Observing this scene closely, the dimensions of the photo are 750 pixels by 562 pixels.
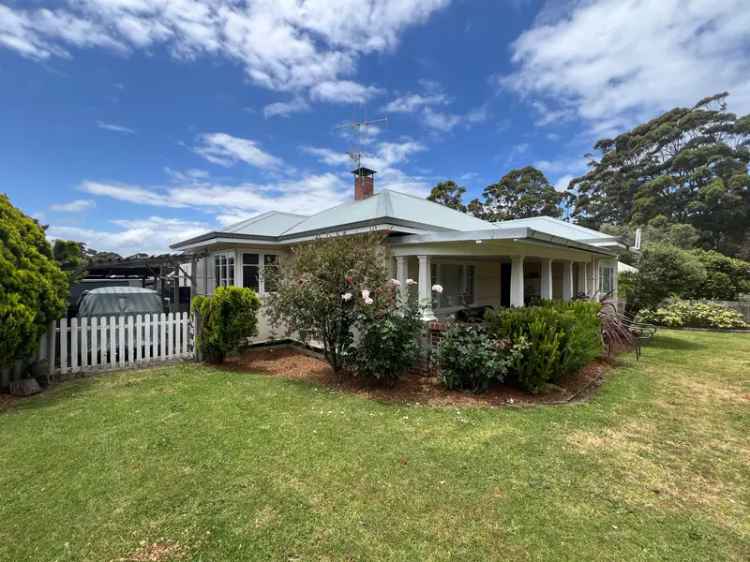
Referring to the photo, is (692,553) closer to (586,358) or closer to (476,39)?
(586,358)

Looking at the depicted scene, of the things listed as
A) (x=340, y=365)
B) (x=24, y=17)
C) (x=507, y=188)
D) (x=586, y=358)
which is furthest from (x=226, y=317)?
(x=507, y=188)

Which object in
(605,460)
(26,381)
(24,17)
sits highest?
(24,17)

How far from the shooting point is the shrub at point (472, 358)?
5.48 meters

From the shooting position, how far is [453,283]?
34.3 ft

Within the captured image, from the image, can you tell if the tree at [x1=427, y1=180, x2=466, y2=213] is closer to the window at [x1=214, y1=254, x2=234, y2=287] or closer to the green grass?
the window at [x1=214, y1=254, x2=234, y2=287]

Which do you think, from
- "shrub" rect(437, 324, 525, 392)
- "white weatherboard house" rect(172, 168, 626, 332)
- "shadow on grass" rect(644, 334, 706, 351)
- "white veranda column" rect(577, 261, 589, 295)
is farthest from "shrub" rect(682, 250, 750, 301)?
"shrub" rect(437, 324, 525, 392)

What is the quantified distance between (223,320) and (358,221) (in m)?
3.73

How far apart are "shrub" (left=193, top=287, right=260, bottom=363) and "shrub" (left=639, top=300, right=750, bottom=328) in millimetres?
15068

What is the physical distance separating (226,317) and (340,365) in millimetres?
2722

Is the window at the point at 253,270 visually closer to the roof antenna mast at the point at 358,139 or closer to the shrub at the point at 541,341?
the roof antenna mast at the point at 358,139

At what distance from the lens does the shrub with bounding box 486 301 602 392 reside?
550cm

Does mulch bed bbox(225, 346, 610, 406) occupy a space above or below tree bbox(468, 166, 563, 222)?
below

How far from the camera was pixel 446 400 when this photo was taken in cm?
538

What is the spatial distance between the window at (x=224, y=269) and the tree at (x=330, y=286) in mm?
4198
